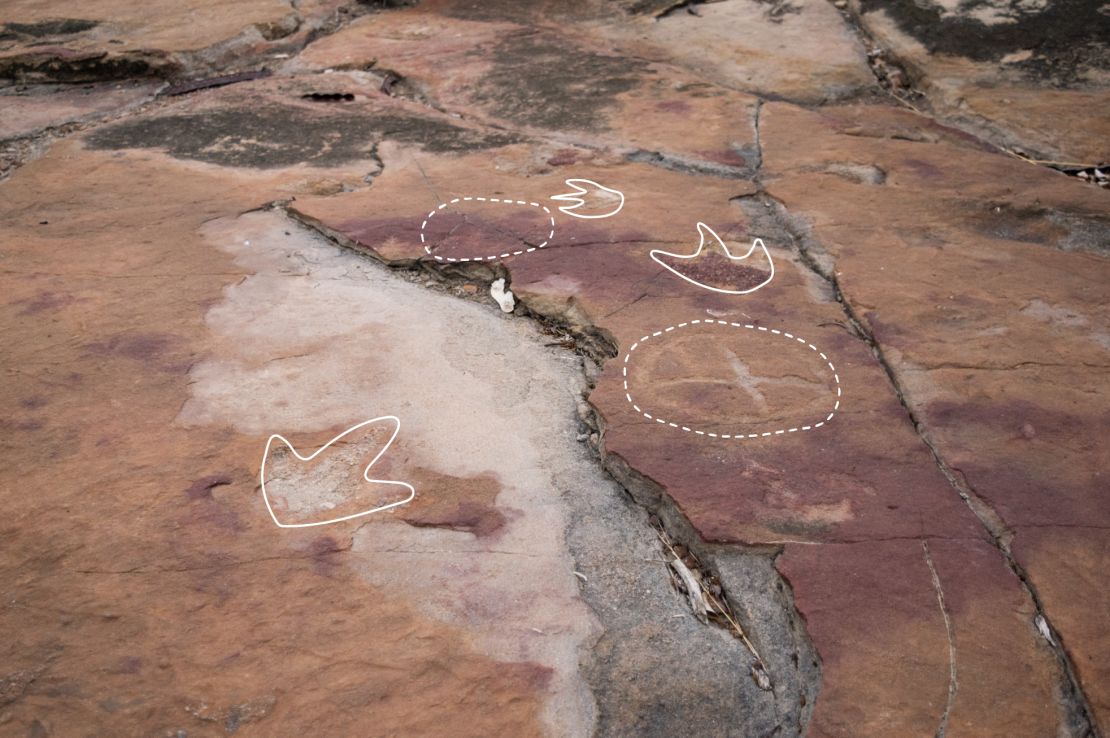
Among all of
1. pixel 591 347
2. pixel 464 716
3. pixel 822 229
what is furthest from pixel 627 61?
pixel 464 716

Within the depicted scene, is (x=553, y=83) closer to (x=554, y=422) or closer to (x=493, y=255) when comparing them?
(x=493, y=255)

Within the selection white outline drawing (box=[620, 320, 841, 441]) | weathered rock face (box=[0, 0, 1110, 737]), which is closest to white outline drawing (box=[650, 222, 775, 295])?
weathered rock face (box=[0, 0, 1110, 737])

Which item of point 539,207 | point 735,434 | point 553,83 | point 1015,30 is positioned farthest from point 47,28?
point 1015,30

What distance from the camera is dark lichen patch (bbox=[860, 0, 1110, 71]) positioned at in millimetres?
4723

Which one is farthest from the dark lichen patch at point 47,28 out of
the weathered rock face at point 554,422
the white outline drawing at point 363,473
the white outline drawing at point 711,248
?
the white outline drawing at point 363,473

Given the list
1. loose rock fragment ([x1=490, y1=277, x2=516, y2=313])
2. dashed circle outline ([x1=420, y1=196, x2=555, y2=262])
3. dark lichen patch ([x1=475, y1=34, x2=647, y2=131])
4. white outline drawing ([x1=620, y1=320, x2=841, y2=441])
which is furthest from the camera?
dark lichen patch ([x1=475, y1=34, x2=647, y2=131])

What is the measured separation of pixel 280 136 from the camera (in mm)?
4254

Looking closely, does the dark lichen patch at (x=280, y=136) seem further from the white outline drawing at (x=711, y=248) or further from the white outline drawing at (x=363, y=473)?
the white outline drawing at (x=363, y=473)

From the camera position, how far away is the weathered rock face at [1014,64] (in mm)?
4164

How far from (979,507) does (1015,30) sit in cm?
345

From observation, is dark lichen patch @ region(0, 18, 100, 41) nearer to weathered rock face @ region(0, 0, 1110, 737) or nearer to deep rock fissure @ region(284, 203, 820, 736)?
weathered rock face @ region(0, 0, 1110, 737)

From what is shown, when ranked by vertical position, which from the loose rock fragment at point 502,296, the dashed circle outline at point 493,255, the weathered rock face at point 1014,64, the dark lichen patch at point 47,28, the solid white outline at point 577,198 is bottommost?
the dark lichen patch at point 47,28

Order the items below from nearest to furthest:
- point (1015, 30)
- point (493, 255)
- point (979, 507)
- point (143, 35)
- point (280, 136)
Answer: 1. point (979, 507)
2. point (493, 255)
3. point (280, 136)
4. point (1015, 30)
5. point (143, 35)

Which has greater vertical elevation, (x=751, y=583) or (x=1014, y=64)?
(x=1014, y=64)
